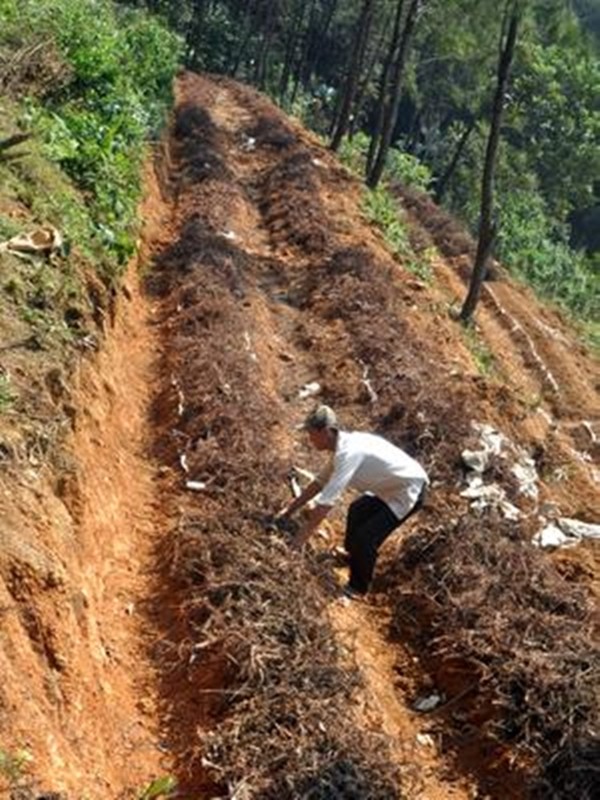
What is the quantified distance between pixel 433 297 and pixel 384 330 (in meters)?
5.43

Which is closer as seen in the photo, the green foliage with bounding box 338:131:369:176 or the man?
the man

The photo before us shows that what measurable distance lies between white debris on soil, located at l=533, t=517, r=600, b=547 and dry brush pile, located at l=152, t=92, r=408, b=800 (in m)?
2.69

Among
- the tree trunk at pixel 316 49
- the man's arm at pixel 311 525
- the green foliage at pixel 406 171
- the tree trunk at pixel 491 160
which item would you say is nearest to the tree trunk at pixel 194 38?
the tree trunk at pixel 316 49

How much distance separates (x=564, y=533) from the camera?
10.3 metres

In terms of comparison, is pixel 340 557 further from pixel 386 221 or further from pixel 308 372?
pixel 386 221

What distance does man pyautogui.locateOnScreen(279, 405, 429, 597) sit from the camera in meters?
7.98

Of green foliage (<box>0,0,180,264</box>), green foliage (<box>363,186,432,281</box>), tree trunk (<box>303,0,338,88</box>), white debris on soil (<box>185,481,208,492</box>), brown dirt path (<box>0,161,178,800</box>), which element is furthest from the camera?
tree trunk (<box>303,0,338,88</box>)

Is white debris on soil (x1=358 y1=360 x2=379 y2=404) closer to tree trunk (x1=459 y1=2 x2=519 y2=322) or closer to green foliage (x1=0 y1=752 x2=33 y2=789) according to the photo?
green foliage (x1=0 y1=752 x2=33 y2=789)

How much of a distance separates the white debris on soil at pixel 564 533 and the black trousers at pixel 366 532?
1.92 m

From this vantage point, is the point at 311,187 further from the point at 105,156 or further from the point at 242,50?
the point at 242,50

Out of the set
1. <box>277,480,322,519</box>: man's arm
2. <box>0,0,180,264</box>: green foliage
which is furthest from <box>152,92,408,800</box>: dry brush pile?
<box>0,0,180,264</box>: green foliage

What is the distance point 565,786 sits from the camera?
646 centimetres

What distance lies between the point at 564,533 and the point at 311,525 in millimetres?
3509

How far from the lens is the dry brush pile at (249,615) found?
237 inches
